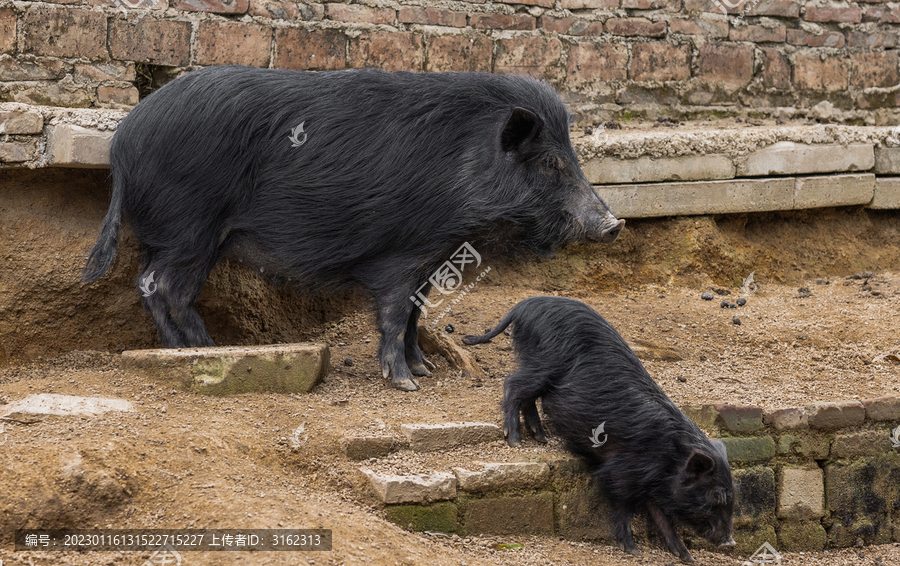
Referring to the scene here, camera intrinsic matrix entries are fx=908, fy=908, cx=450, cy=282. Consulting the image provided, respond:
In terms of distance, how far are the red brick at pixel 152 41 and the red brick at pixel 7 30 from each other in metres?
0.49

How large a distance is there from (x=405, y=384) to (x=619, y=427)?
110 centimetres

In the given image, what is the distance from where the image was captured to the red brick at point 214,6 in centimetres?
521

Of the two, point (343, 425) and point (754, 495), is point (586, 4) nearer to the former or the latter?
point (754, 495)

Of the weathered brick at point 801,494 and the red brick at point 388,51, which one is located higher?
the red brick at point 388,51

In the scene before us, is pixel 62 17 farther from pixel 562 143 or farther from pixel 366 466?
pixel 366 466

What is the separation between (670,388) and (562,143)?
4.32 ft

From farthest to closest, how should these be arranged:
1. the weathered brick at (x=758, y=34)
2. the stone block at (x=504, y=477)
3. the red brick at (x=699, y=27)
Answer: the weathered brick at (x=758, y=34) → the red brick at (x=699, y=27) → the stone block at (x=504, y=477)

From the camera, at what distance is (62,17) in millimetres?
4938

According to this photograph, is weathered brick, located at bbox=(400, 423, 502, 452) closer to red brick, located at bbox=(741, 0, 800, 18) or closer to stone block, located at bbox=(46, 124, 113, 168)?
stone block, located at bbox=(46, 124, 113, 168)

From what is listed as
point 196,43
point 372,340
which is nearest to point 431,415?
point 372,340

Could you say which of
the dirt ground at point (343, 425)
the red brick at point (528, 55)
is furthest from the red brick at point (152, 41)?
the red brick at point (528, 55)

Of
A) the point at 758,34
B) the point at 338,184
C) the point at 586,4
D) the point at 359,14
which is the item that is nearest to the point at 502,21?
the point at 586,4

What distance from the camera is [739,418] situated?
13.9 feet

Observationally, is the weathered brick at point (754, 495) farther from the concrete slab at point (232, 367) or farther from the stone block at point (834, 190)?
the stone block at point (834, 190)
